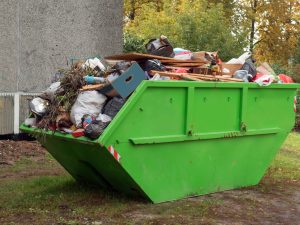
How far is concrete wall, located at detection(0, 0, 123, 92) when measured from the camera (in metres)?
9.85

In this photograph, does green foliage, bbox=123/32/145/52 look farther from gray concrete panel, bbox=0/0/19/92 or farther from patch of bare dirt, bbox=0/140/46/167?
patch of bare dirt, bbox=0/140/46/167

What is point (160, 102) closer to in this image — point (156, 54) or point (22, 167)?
point (156, 54)

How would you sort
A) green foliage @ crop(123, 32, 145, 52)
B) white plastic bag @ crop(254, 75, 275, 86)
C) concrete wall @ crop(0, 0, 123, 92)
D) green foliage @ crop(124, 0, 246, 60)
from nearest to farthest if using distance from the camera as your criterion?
white plastic bag @ crop(254, 75, 275, 86), concrete wall @ crop(0, 0, 123, 92), green foliage @ crop(123, 32, 145, 52), green foliage @ crop(124, 0, 246, 60)

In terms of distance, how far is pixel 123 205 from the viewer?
562 cm

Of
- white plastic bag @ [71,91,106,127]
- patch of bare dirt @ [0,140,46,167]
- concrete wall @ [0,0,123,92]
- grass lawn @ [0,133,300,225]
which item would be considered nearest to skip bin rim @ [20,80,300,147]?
white plastic bag @ [71,91,106,127]

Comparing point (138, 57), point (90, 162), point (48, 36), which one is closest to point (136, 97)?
point (138, 57)

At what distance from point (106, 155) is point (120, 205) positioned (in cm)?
69

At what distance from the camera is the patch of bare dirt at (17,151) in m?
8.48

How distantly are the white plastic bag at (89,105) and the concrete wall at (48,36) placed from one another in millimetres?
4844

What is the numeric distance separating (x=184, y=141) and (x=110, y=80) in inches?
42.6

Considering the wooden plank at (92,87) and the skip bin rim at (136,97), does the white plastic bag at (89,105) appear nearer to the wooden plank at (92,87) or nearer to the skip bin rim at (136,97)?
the wooden plank at (92,87)

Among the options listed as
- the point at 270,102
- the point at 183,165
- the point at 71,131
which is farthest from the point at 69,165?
the point at 270,102

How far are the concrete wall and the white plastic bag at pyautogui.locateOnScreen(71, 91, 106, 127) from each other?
15.9 feet

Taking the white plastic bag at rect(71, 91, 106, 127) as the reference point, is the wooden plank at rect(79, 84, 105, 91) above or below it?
above
